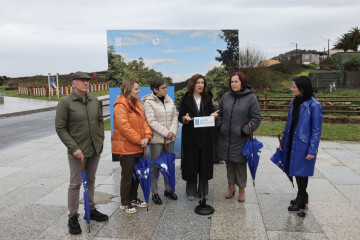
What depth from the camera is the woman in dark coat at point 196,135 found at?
161 inches

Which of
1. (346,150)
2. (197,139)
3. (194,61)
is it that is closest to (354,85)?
(346,150)

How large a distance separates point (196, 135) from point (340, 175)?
330cm

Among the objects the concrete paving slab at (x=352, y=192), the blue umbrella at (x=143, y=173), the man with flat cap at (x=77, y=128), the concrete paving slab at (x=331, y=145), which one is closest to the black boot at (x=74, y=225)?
the man with flat cap at (x=77, y=128)

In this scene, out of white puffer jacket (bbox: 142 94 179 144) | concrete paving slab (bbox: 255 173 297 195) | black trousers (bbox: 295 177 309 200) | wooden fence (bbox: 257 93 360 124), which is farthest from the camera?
wooden fence (bbox: 257 93 360 124)

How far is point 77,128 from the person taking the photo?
3.35m

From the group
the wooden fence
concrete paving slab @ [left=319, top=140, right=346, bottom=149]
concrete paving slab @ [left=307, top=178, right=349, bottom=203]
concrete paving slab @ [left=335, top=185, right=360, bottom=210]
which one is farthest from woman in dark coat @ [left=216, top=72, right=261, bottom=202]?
→ the wooden fence

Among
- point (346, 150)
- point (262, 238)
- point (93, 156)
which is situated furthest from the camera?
point (346, 150)

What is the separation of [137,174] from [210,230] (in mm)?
1150

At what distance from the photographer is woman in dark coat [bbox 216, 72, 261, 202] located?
4.04 meters

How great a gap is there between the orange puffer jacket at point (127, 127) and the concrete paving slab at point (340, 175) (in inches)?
141

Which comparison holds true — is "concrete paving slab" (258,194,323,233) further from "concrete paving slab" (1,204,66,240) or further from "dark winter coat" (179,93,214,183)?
"concrete paving slab" (1,204,66,240)

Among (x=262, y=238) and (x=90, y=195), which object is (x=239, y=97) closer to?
(x=262, y=238)

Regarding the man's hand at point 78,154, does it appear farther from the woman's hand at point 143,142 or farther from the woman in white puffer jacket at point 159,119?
the woman in white puffer jacket at point 159,119

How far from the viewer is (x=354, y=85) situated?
26266 mm
